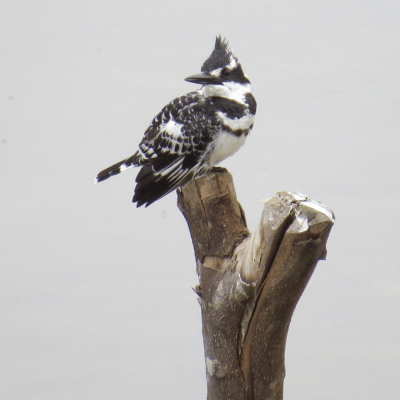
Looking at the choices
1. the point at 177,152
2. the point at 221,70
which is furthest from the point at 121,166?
the point at 221,70

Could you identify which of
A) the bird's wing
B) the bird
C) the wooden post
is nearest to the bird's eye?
the bird

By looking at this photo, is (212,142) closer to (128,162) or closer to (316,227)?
(128,162)

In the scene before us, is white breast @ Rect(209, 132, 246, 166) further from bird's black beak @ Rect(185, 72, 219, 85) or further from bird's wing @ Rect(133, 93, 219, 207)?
bird's black beak @ Rect(185, 72, 219, 85)

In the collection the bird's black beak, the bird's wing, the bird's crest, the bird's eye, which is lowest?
the bird's wing

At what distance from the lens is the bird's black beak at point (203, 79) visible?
6.87 feet

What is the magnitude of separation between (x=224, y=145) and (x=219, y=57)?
0.29 m

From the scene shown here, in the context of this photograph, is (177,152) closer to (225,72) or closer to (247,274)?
(225,72)

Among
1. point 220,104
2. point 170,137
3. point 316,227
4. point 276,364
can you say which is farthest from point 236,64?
point 276,364

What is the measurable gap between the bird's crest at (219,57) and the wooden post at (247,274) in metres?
0.34

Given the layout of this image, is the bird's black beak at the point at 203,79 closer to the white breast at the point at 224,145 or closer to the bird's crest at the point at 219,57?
the bird's crest at the point at 219,57

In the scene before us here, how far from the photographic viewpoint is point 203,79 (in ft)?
6.95

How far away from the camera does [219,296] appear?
203 centimetres

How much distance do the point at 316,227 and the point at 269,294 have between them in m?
0.26

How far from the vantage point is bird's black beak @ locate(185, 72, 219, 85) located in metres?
2.10
